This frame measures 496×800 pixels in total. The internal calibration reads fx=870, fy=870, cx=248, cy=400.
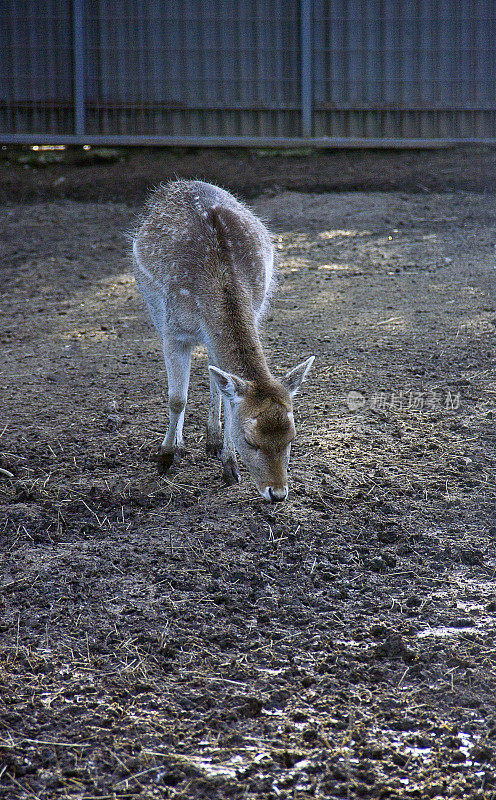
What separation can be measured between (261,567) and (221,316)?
4.34 ft

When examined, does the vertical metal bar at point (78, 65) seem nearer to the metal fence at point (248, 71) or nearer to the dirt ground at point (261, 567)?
the metal fence at point (248, 71)

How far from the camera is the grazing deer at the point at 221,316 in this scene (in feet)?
13.3

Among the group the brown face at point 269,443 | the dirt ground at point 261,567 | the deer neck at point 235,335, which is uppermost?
the deer neck at point 235,335

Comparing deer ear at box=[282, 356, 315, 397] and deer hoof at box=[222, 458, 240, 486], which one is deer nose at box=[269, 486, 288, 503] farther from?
deer hoof at box=[222, 458, 240, 486]

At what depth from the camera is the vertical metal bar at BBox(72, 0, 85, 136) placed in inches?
447

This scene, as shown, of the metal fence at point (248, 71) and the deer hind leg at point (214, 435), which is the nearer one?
the deer hind leg at point (214, 435)

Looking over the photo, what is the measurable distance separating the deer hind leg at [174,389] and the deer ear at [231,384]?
0.92m

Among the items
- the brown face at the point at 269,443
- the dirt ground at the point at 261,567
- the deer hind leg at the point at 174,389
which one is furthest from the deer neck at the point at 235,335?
the dirt ground at the point at 261,567

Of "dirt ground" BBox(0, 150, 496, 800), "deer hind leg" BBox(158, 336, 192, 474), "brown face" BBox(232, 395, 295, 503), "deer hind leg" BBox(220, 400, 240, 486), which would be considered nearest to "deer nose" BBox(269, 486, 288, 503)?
"brown face" BBox(232, 395, 295, 503)

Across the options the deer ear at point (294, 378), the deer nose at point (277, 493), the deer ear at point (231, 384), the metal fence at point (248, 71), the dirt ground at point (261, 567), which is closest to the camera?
the dirt ground at point (261, 567)

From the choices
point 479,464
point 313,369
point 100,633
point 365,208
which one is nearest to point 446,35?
point 365,208

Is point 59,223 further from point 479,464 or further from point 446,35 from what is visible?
point 479,464

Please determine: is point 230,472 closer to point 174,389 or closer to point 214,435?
point 214,435

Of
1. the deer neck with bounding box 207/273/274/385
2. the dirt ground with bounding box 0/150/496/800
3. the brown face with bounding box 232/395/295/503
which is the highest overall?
the deer neck with bounding box 207/273/274/385
